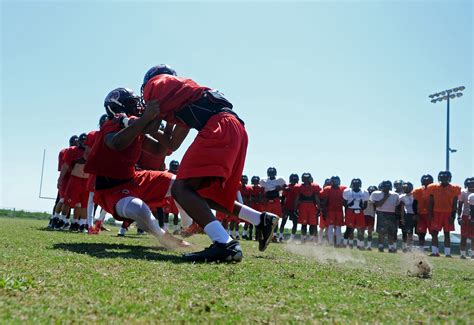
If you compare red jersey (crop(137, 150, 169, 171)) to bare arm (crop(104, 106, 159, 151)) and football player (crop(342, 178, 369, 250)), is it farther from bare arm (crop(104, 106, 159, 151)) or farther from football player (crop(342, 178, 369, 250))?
football player (crop(342, 178, 369, 250))

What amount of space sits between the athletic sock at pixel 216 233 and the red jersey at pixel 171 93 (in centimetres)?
121

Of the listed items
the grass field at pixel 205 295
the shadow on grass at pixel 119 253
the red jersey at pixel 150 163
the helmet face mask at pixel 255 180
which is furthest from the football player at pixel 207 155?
the helmet face mask at pixel 255 180

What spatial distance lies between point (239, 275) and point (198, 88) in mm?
2054

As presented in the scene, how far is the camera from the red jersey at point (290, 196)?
1655cm

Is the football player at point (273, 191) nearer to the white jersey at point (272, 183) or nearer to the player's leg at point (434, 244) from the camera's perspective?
the white jersey at point (272, 183)

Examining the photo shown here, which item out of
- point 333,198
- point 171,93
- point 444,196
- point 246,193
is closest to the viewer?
point 171,93

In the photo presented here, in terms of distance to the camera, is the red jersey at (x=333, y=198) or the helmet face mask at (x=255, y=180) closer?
the red jersey at (x=333, y=198)

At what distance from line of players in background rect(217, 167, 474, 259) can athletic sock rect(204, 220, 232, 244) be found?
35.9ft

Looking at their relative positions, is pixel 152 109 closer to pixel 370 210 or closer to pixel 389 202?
pixel 389 202

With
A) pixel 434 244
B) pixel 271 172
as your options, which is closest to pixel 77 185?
pixel 271 172

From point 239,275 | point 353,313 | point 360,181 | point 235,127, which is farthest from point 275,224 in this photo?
→ point 360,181

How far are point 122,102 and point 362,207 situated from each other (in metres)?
12.1

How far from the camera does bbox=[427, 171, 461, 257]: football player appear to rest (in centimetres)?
1355

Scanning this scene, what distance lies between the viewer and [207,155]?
4.35 meters
